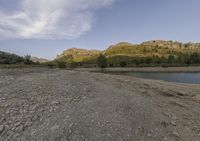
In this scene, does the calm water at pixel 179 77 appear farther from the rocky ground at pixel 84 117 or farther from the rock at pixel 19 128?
the rock at pixel 19 128

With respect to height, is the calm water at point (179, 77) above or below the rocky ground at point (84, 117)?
below

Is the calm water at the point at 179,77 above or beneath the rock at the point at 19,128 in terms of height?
beneath

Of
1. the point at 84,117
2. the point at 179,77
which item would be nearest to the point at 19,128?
the point at 84,117

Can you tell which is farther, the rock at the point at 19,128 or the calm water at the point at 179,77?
the calm water at the point at 179,77

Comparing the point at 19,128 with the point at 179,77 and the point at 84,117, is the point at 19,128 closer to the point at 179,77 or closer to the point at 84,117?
the point at 84,117

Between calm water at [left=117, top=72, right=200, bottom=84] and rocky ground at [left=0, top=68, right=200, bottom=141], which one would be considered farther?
calm water at [left=117, top=72, right=200, bottom=84]

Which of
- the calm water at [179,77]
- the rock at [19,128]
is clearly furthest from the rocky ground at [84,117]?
the calm water at [179,77]

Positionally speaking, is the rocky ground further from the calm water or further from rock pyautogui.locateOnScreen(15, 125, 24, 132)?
the calm water

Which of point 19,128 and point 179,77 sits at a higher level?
point 19,128

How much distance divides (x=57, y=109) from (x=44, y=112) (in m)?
0.47

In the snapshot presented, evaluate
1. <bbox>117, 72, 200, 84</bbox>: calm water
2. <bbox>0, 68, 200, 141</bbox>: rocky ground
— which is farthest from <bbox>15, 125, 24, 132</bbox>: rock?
<bbox>117, 72, 200, 84</bbox>: calm water

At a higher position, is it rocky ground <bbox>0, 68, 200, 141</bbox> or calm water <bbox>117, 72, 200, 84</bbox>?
rocky ground <bbox>0, 68, 200, 141</bbox>

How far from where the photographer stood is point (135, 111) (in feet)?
22.6

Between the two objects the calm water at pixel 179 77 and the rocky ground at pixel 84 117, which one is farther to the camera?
the calm water at pixel 179 77
